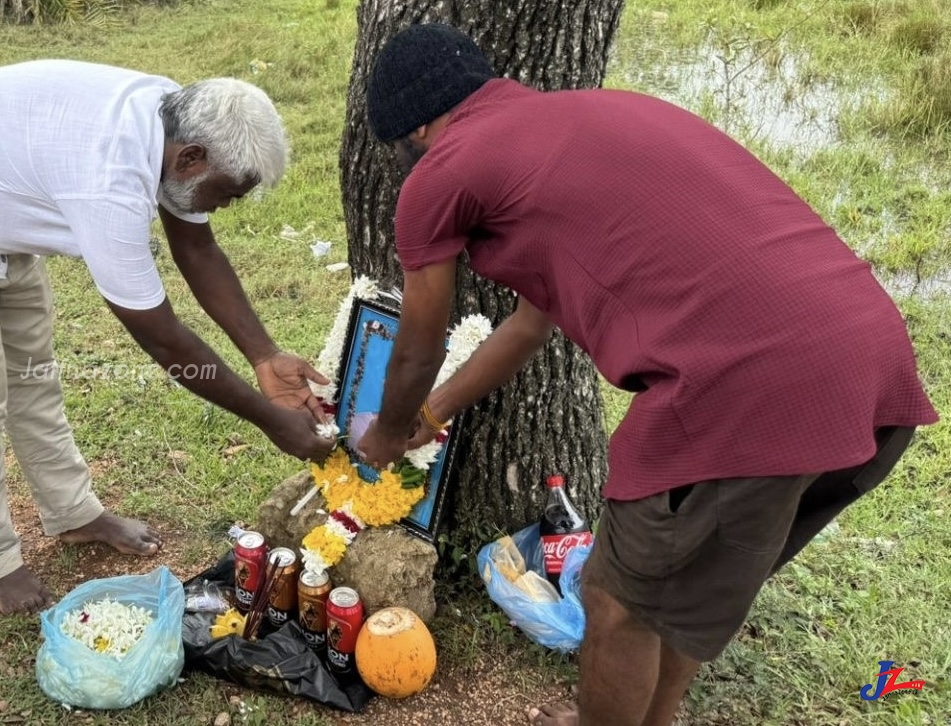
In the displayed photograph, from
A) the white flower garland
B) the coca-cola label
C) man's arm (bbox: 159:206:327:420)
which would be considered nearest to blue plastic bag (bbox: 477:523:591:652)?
the coca-cola label

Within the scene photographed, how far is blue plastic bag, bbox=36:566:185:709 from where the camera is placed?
262cm

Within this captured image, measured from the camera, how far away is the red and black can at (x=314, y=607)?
2.84m

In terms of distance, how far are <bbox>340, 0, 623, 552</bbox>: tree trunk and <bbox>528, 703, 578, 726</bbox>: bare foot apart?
0.61 m

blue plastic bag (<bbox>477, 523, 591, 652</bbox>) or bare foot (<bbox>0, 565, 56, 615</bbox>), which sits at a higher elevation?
blue plastic bag (<bbox>477, 523, 591, 652</bbox>)

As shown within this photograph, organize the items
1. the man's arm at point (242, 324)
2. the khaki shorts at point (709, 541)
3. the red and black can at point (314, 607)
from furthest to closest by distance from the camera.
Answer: the man's arm at point (242, 324) → the red and black can at point (314, 607) → the khaki shorts at point (709, 541)

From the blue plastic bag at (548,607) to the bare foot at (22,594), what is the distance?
151 centimetres

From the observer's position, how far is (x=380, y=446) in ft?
8.67

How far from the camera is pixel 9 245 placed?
256 centimetres

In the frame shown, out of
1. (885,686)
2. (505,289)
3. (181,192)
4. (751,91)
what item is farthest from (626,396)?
(751,91)

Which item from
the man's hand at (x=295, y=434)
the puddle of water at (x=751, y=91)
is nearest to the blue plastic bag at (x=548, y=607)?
the man's hand at (x=295, y=434)

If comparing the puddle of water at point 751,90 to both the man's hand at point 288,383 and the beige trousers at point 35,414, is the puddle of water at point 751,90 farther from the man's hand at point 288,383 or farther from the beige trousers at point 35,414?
the beige trousers at point 35,414

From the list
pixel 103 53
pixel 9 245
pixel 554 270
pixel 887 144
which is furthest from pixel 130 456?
pixel 103 53

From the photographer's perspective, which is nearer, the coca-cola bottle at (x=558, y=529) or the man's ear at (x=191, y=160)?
the man's ear at (x=191, y=160)

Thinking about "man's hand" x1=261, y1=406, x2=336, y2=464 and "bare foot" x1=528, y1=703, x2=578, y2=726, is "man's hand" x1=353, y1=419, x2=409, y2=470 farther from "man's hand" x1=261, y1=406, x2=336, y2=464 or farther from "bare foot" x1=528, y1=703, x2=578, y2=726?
"bare foot" x1=528, y1=703, x2=578, y2=726
